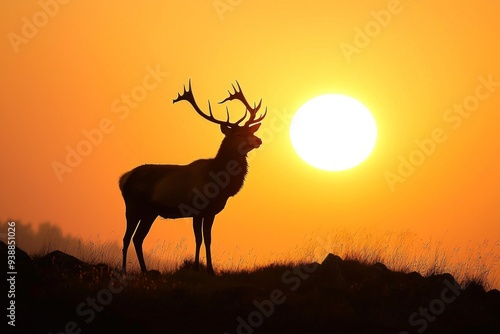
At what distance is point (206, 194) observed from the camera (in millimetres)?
17766

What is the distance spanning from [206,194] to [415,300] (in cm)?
538

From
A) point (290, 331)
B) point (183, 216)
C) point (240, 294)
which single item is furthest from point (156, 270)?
point (290, 331)

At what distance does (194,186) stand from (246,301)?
203 inches

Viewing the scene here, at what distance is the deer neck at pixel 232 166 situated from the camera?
17938 millimetres

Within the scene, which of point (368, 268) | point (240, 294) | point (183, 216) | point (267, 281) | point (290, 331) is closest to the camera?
point (290, 331)

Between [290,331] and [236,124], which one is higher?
[236,124]

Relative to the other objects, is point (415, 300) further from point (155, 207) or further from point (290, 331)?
point (155, 207)
